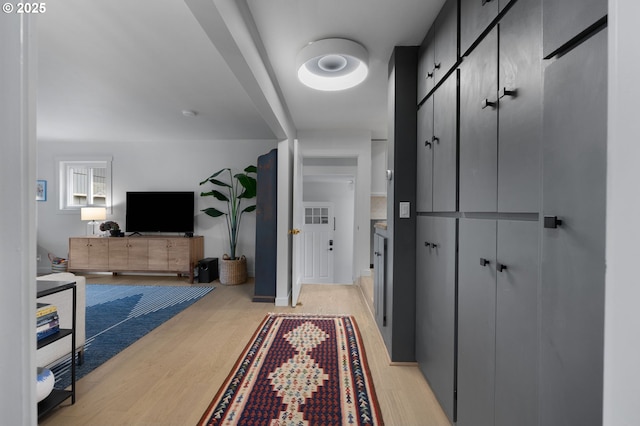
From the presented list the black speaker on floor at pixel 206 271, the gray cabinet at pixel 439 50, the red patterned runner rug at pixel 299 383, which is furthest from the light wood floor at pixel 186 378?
the gray cabinet at pixel 439 50

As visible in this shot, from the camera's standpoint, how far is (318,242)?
22.8ft

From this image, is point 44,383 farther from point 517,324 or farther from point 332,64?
point 332,64

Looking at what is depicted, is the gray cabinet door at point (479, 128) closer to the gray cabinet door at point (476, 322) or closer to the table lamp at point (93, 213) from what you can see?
the gray cabinet door at point (476, 322)

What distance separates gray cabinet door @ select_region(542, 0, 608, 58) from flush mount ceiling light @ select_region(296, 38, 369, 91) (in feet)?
4.68

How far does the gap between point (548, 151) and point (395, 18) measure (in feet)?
4.75

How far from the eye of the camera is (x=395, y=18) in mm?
1782

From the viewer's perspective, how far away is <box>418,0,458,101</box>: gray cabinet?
4.90ft

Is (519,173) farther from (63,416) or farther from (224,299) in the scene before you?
(224,299)

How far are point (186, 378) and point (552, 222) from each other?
2132mm

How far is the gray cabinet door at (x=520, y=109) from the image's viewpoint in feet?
2.91

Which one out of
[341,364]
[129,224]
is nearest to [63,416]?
[341,364]

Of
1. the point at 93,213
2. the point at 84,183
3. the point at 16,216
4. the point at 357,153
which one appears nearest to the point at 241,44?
the point at 16,216

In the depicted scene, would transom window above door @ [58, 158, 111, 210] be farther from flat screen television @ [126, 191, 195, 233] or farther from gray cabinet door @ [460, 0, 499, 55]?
gray cabinet door @ [460, 0, 499, 55]

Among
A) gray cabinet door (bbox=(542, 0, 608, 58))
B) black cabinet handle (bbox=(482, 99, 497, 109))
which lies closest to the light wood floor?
black cabinet handle (bbox=(482, 99, 497, 109))
